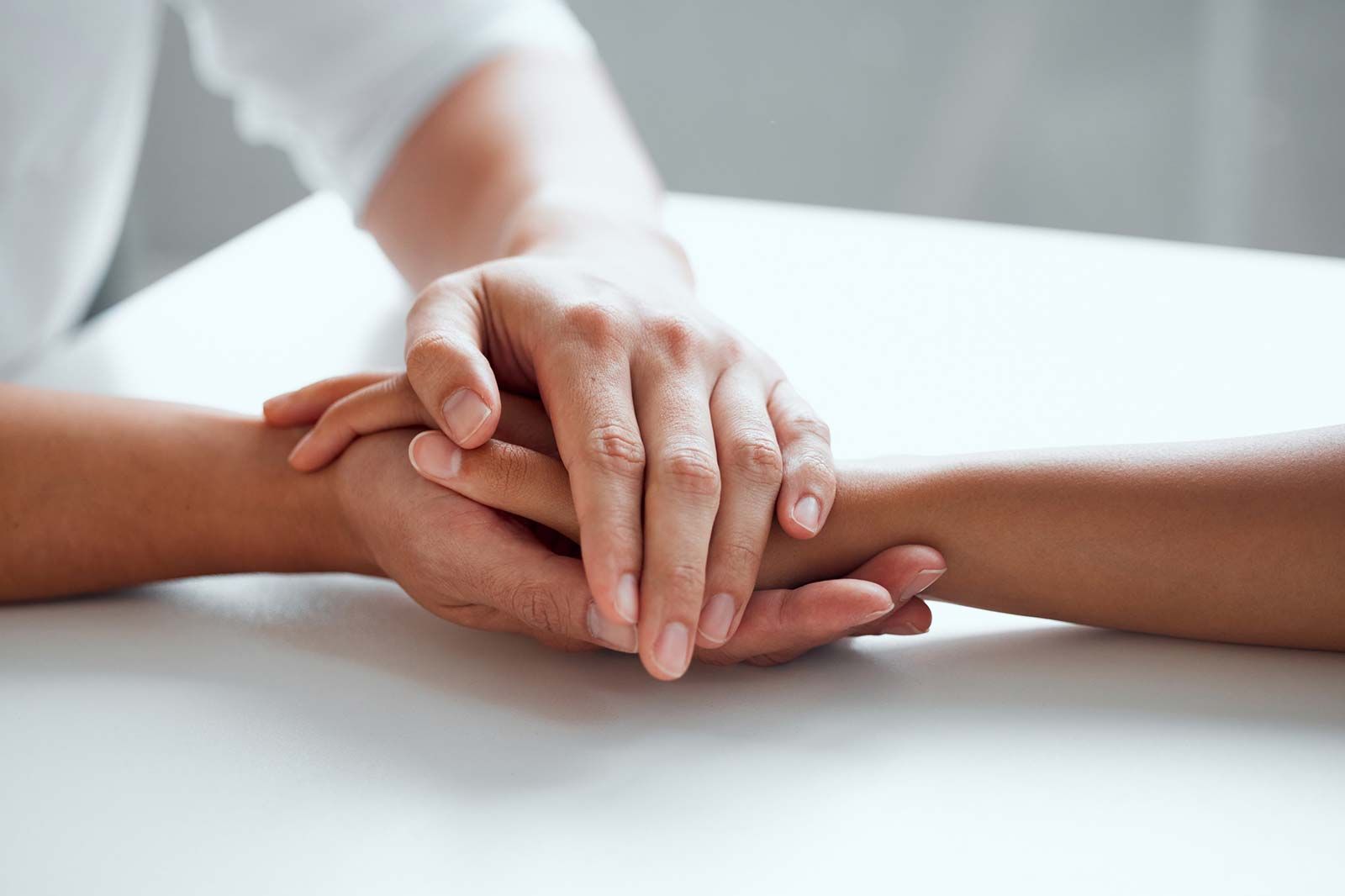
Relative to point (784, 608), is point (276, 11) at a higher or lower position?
higher

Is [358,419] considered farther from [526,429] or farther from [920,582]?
[920,582]

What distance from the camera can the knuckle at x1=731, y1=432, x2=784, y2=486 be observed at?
688 mm

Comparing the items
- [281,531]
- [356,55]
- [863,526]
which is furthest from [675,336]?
[356,55]

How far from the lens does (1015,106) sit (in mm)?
2678

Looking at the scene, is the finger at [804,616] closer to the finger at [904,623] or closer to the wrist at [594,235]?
the finger at [904,623]

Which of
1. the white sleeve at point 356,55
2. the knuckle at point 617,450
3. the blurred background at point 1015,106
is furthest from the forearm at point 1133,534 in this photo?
the blurred background at point 1015,106

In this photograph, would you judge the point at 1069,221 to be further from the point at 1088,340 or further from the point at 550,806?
the point at 550,806

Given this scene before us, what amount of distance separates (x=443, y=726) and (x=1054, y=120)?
94.6 inches

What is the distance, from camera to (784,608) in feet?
2.17

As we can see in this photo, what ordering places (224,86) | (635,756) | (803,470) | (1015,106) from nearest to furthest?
1. (635,756)
2. (803,470)
3. (224,86)
4. (1015,106)

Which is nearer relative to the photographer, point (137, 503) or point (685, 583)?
point (685, 583)

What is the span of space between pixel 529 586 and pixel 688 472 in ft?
0.34

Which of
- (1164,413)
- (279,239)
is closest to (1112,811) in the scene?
(1164,413)

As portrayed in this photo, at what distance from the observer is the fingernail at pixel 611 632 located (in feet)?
2.11
